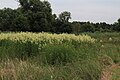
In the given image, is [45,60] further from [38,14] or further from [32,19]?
[32,19]

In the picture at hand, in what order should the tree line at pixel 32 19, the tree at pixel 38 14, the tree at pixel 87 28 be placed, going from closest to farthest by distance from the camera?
the tree line at pixel 32 19
the tree at pixel 38 14
the tree at pixel 87 28

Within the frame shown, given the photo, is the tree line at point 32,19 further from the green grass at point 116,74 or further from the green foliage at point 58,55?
the green grass at point 116,74

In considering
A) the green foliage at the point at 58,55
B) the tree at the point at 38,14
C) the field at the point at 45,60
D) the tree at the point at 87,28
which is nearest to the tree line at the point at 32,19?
the tree at the point at 38,14

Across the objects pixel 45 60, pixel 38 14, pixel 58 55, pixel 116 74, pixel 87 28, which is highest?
pixel 38 14

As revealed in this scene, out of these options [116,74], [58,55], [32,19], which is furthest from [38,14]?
[116,74]

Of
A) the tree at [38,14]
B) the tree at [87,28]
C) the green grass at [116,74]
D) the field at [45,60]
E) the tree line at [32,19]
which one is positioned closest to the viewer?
the field at [45,60]

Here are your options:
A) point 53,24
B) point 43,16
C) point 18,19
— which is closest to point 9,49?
point 18,19

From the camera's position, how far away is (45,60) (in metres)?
10.6

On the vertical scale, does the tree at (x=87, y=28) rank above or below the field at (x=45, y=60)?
below

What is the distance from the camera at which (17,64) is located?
30.3ft

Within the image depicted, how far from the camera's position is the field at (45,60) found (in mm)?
8258

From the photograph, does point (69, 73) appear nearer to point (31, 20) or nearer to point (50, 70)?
point (50, 70)

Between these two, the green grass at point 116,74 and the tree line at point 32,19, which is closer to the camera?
the green grass at point 116,74

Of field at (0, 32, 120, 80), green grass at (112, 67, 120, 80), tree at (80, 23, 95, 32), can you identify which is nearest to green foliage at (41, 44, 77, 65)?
field at (0, 32, 120, 80)
